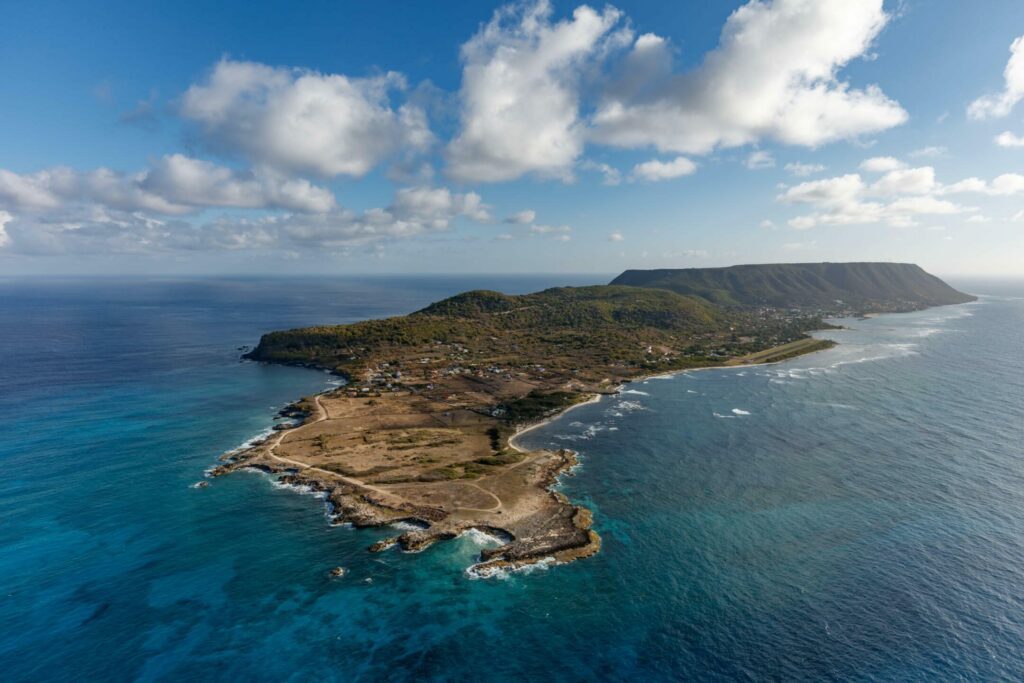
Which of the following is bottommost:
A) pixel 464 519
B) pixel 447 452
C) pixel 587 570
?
pixel 587 570

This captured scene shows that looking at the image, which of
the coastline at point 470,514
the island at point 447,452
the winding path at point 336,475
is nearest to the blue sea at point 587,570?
the coastline at point 470,514

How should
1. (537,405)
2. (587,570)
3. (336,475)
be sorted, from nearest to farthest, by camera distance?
(587,570), (336,475), (537,405)

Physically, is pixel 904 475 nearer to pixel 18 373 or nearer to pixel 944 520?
pixel 944 520

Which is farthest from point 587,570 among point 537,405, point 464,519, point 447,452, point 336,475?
point 537,405

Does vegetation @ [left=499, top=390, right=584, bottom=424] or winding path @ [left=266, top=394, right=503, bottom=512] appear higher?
vegetation @ [left=499, top=390, right=584, bottom=424]

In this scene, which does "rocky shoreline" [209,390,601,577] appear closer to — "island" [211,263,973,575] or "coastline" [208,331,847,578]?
"coastline" [208,331,847,578]

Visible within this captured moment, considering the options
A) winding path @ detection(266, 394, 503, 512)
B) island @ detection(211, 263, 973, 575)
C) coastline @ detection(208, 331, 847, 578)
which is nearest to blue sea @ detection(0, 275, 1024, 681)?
coastline @ detection(208, 331, 847, 578)

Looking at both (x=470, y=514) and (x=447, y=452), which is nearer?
(x=470, y=514)

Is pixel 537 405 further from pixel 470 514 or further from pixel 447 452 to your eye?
pixel 470 514
